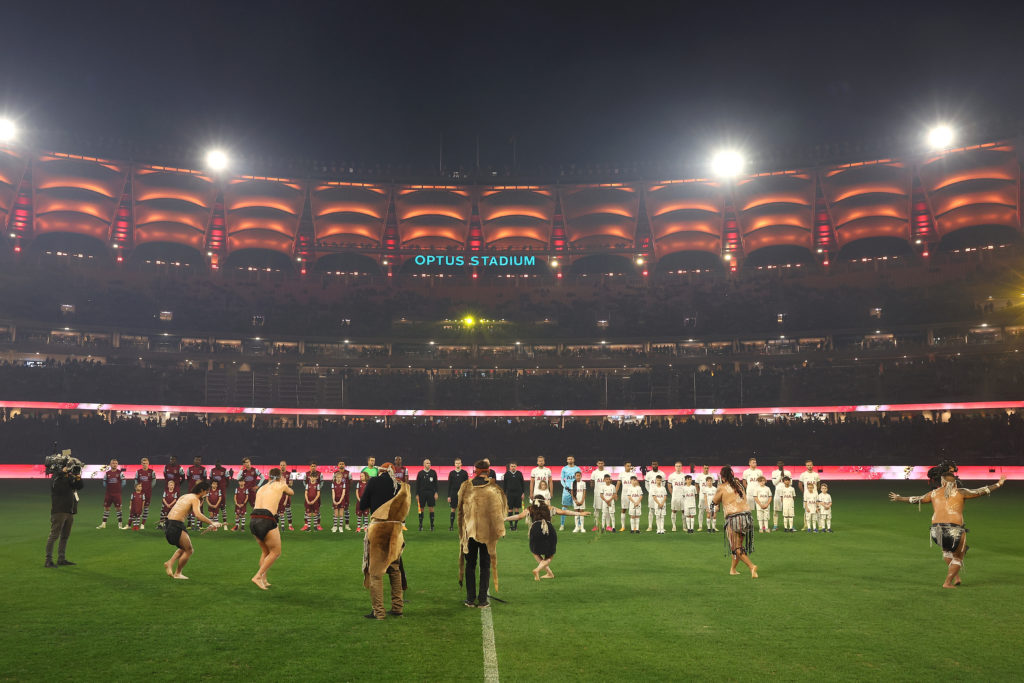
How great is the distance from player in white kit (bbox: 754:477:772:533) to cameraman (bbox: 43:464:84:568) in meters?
16.6

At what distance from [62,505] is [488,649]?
32.2 feet

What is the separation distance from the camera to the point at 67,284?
46.9 meters

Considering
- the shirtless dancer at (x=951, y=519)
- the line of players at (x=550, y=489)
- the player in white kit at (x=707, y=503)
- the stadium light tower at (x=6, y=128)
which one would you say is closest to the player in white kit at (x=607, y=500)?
the line of players at (x=550, y=489)

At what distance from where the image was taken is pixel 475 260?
5703cm

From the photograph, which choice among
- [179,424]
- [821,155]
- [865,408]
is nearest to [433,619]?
[179,424]

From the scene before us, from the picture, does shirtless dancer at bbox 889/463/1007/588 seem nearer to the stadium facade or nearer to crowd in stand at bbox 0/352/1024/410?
crowd in stand at bbox 0/352/1024/410

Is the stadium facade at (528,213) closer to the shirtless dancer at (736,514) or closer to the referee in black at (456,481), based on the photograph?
the referee in black at (456,481)

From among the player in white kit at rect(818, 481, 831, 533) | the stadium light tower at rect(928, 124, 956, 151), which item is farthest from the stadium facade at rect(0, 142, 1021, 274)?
the player in white kit at rect(818, 481, 831, 533)

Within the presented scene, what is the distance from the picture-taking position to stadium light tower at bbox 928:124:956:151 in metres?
39.7

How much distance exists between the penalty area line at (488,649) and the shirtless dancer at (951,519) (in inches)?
273

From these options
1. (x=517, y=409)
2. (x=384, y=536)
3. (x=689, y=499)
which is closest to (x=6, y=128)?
(x=517, y=409)

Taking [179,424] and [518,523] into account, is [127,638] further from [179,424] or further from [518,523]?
[179,424]

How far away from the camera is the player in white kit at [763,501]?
63.0ft

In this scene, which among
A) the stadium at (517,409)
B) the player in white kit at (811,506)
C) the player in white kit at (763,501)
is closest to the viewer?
the stadium at (517,409)
